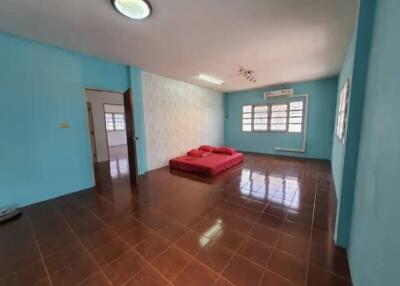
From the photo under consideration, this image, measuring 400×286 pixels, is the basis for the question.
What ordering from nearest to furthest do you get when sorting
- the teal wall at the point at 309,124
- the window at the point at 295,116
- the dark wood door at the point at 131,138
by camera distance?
the dark wood door at the point at 131,138 < the teal wall at the point at 309,124 < the window at the point at 295,116

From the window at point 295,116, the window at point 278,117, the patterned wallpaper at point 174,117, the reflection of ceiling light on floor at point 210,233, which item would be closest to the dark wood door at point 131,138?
the patterned wallpaper at point 174,117

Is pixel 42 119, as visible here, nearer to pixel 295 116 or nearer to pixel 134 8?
pixel 134 8

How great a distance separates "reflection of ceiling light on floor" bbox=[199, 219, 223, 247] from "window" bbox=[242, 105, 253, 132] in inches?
212

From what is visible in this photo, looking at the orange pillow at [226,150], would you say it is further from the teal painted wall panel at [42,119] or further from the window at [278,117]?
the teal painted wall panel at [42,119]

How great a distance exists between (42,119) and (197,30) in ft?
9.85

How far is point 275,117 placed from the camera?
245 inches

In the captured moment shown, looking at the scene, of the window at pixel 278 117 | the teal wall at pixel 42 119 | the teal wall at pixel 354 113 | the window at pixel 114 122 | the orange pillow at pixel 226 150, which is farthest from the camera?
the window at pixel 114 122

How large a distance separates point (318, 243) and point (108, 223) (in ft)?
8.63

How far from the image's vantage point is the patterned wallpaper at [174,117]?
4.55 metres

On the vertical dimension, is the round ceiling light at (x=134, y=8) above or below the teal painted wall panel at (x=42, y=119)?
above

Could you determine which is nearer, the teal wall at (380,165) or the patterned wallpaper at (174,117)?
the teal wall at (380,165)

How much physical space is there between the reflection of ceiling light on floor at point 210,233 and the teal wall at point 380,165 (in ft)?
4.18

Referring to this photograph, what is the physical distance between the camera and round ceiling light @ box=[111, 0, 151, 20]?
1.76 m

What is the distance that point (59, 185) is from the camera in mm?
3039
